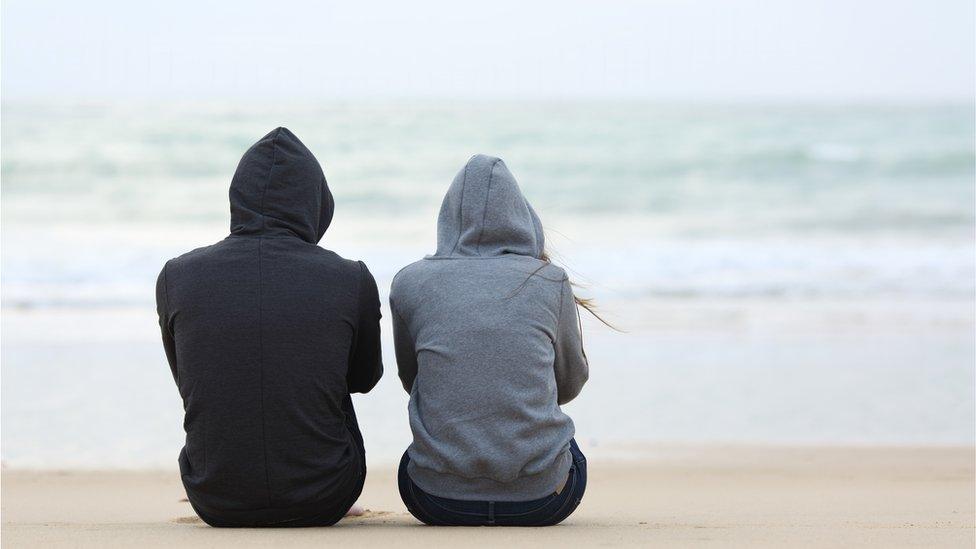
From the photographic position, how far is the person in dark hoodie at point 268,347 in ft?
8.64

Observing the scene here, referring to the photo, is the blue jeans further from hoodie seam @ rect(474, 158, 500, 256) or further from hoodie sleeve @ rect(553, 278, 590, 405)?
hoodie seam @ rect(474, 158, 500, 256)

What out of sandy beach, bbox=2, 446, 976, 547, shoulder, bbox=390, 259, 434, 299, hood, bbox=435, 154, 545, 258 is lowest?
sandy beach, bbox=2, 446, 976, 547

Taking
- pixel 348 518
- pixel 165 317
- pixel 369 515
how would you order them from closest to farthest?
pixel 165 317, pixel 348 518, pixel 369 515

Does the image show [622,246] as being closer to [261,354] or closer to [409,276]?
[409,276]

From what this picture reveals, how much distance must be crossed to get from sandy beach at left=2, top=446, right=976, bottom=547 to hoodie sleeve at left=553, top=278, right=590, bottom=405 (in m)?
0.39

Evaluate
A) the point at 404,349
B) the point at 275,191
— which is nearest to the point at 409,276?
the point at 404,349

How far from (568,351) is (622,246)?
36.4 feet

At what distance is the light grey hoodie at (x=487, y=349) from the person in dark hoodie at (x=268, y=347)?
167 millimetres

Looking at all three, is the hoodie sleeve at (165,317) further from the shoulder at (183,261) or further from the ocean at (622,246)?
the ocean at (622,246)

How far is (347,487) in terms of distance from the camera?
282cm

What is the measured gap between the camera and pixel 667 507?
151 inches

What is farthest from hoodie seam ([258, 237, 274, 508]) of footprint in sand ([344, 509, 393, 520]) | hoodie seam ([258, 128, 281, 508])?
footprint in sand ([344, 509, 393, 520])

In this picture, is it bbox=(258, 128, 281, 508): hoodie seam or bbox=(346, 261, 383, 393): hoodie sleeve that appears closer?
bbox=(258, 128, 281, 508): hoodie seam

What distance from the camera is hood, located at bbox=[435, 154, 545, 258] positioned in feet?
9.30
